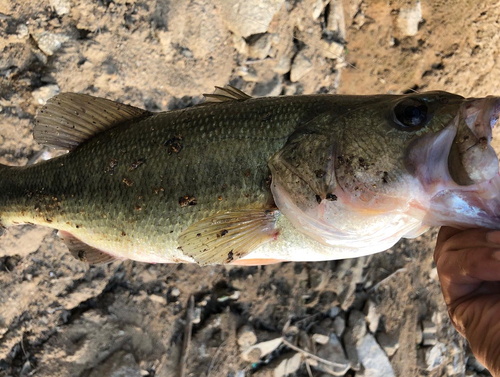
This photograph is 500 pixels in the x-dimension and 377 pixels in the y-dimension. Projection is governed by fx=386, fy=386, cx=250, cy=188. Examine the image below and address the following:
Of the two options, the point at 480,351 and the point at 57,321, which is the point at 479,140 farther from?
the point at 57,321

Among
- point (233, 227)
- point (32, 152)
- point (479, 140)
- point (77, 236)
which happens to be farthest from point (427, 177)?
point (32, 152)

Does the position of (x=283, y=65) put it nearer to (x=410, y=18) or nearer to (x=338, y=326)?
(x=410, y=18)

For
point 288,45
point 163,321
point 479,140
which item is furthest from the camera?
point 288,45

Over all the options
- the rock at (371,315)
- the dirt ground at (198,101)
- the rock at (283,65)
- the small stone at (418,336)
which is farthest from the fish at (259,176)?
the small stone at (418,336)

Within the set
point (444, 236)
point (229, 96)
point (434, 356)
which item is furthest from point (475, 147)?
point (434, 356)

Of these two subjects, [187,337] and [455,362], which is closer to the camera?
[187,337]

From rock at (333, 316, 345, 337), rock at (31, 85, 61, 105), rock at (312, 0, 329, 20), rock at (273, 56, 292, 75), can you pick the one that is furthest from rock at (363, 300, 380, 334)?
rock at (31, 85, 61, 105)

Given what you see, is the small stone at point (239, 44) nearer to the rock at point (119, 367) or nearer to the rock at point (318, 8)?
the rock at point (318, 8)

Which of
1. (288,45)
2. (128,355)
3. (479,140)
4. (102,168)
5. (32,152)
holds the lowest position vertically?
(128,355)
